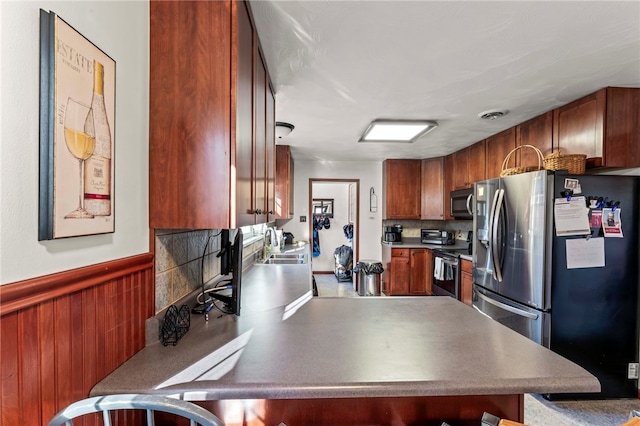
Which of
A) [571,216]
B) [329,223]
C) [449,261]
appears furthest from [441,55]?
[329,223]

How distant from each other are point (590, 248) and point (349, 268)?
4.19 metres

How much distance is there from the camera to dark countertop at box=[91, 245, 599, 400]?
87cm

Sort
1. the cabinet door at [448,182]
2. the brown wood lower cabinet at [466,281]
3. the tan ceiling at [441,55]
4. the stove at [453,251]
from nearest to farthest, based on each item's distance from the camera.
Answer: the tan ceiling at [441,55] < the brown wood lower cabinet at [466,281] < the stove at [453,251] < the cabinet door at [448,182]

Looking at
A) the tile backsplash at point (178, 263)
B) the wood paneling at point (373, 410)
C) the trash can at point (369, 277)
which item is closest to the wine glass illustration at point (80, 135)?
the tile backsplash at point (178, 263)

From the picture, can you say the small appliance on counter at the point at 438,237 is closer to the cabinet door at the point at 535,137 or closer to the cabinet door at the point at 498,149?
the cabinet door at the point at 498,149

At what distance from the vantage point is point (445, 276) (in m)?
3.95

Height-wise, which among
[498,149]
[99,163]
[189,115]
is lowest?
[99,163]

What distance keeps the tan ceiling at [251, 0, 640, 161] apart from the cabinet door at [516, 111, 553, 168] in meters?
0.10

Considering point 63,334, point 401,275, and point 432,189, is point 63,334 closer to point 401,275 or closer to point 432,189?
point 401,275

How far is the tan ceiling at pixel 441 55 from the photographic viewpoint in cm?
133

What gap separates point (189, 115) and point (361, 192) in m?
4.49

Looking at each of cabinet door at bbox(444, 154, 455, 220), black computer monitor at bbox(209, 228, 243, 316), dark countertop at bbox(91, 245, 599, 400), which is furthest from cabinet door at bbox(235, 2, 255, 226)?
cabinet door at bbox(444, 154, 455, 220)

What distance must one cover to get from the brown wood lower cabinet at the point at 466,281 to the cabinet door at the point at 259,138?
2.78 metres

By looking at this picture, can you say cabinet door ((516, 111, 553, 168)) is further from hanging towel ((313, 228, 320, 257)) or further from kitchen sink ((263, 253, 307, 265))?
hanging towel ((313, 228, 320, 257))
